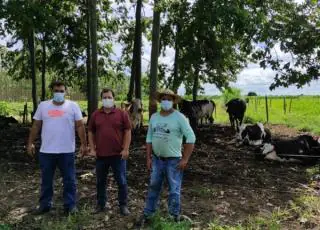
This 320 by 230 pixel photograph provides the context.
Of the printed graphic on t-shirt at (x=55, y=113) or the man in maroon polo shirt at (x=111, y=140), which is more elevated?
the printed graphic on t-shirt at (x=55, y=113)

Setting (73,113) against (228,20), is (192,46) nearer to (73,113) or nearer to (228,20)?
(228,20)

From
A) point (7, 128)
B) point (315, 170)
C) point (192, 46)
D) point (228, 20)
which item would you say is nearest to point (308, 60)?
point (228, 20)

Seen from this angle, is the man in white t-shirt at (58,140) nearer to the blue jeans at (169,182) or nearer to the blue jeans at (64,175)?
the blue jeans at (64,175)

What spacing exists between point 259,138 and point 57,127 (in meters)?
9.14

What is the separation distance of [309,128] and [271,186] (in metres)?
11.6

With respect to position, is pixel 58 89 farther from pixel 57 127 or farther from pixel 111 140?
pixel 111 140

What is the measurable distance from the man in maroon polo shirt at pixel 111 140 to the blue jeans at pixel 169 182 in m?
0.54

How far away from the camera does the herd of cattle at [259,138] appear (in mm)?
12125

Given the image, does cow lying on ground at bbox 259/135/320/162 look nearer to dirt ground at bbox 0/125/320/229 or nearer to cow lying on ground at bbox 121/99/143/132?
dirt ground at bbox 0/125/320/229

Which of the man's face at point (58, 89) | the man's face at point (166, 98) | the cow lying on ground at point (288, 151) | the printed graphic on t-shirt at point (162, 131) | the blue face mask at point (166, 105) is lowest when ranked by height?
the cow lying on ground at point (288, 151)

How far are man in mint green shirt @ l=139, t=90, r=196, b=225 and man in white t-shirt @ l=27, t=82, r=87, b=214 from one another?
1.20 metres

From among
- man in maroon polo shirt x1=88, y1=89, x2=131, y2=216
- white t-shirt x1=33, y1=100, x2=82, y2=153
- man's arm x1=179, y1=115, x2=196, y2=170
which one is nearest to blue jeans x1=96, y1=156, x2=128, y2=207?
man in maroon polo shirt x1=88, y1=89, x2=131, y2=216

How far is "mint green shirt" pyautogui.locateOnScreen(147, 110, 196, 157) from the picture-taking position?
6.37 meters

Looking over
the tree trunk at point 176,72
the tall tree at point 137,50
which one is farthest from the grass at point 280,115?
the tree trunk at point 176,72
